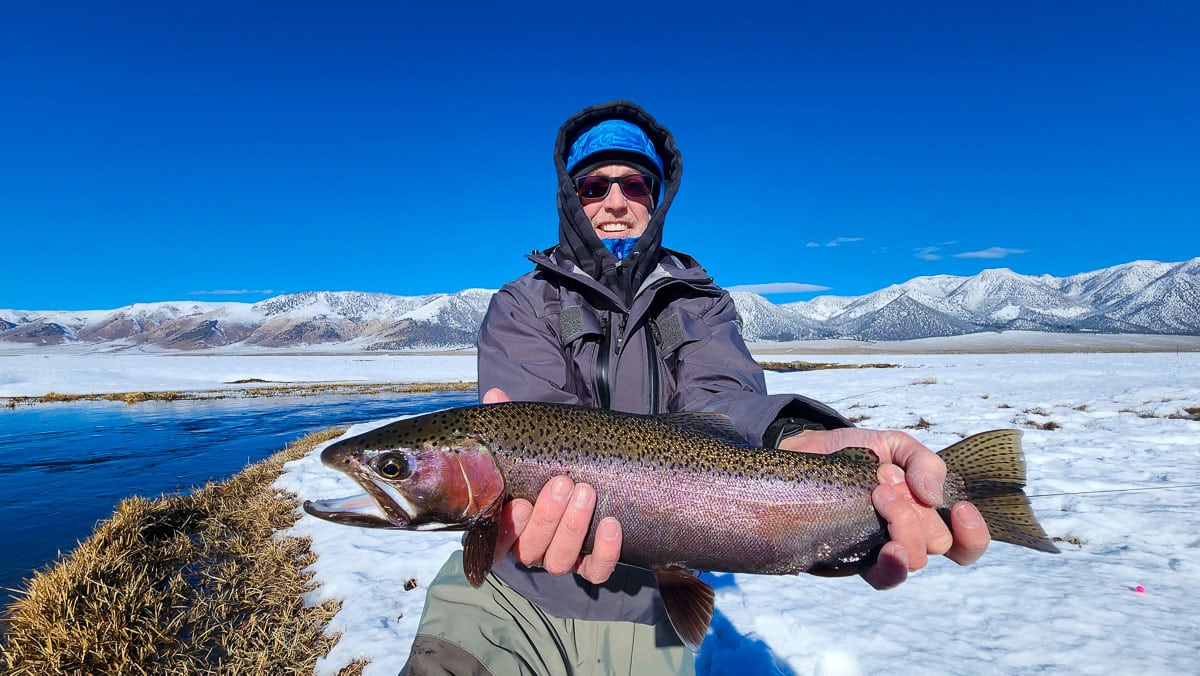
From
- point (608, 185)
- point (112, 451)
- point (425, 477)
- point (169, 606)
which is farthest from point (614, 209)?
point (112, 451)

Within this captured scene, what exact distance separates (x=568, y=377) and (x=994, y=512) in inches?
88.4

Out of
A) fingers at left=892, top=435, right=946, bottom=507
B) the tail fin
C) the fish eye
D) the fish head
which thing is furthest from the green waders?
the tail fin

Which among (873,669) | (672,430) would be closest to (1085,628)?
(873,669)

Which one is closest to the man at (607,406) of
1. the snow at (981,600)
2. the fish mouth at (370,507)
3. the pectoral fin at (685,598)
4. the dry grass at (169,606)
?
the pectoral fin at (685,598)

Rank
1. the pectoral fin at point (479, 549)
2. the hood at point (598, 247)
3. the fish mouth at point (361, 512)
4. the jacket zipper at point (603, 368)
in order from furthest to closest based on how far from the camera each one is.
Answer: the hood at point (598, 247), the jacket zipper at point (603, 368), the pectoral fin at point (479, 549), the fish mouth at point (361, 512)

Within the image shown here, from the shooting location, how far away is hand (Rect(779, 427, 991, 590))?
8.16ft

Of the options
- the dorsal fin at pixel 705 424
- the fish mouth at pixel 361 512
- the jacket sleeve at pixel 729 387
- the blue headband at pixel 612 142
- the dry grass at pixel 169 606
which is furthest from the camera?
the dry grass at pixel 169 606

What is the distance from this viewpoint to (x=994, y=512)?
2.58 metres

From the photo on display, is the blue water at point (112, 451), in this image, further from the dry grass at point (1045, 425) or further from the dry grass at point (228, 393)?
the dry grass at point (1045, 425)

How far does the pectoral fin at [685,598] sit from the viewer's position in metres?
2.60

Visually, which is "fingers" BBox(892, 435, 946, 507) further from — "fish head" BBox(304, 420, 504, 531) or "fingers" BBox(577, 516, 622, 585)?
"fish head" BBox(304, 420, 504, 531)

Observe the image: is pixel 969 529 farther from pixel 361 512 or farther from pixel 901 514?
pixel 361 512

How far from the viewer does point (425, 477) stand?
8.17ft

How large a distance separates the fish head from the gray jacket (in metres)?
0.69
